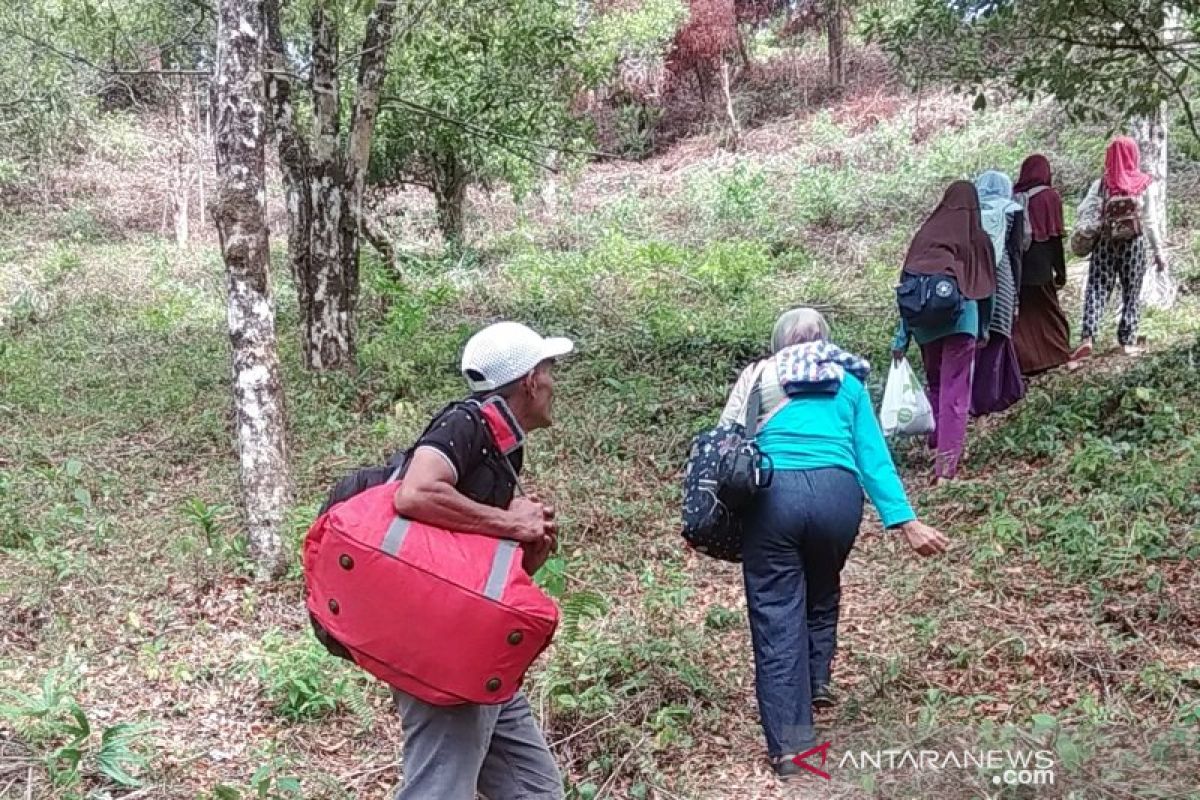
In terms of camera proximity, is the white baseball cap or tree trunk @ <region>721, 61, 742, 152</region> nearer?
the white baseball cap

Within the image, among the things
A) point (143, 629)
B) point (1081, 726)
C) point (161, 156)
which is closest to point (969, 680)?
point (1081, 726)

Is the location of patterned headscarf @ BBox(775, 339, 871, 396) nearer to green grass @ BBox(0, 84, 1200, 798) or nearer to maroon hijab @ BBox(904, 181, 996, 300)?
green grass @ BBox(0, 84, 1200, 798)

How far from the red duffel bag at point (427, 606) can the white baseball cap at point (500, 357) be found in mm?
436

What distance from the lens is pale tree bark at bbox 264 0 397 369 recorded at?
8922 mm

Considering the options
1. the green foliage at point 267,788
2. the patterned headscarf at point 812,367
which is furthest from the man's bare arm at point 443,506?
the green foliage at point 267,788

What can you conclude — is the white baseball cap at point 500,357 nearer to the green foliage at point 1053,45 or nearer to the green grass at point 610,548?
the green grass at point 610,548

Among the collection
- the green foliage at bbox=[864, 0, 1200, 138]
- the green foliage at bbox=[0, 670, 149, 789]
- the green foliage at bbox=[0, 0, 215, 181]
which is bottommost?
the green foliage at bbox=[0, 670, 149, 789]

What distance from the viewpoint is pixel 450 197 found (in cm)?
1647

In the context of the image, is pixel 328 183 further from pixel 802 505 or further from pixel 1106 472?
pixel 802 505

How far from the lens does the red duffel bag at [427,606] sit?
8.00 ft

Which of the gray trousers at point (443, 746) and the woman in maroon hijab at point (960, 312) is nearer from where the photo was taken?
the gray trousers at point (443, 746)

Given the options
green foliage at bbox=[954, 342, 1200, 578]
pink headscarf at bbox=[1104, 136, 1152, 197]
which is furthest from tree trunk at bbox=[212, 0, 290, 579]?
pink headscarf at bbox=[1104, 136, 1152, 197]

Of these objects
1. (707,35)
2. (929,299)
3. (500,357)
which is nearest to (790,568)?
(500,357)

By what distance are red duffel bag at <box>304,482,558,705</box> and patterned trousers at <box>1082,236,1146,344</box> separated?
→ 7.13 metres
